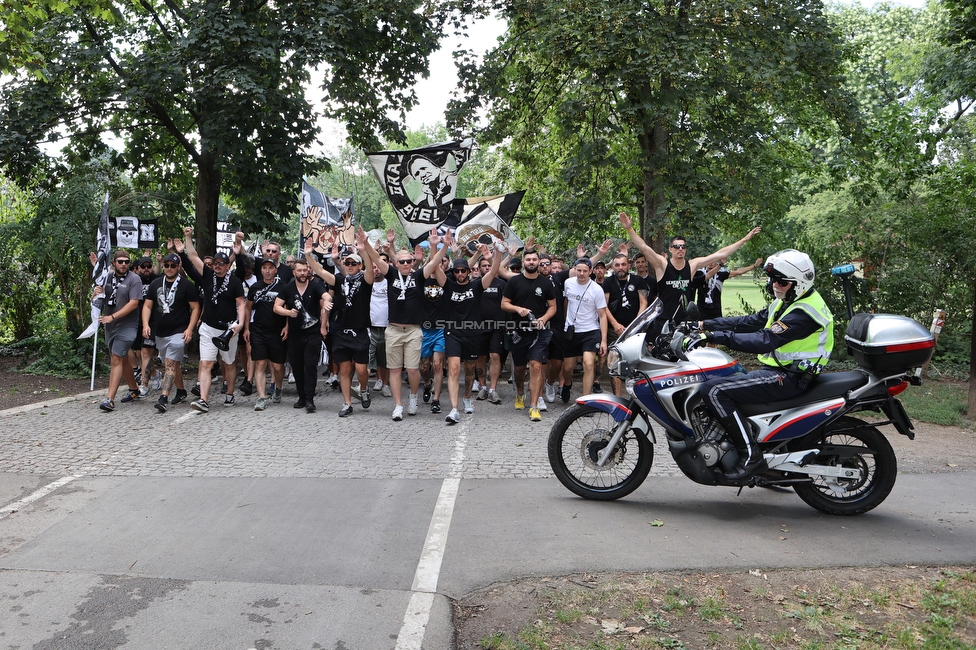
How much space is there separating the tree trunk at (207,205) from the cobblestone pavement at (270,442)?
4819mm

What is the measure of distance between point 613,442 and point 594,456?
0.67 feet

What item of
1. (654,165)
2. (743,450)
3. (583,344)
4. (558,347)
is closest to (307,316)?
(558,347)

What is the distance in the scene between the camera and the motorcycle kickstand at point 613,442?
6156mm

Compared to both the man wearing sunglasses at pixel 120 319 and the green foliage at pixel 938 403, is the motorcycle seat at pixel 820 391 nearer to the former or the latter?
the green foliage at pixel 938 403

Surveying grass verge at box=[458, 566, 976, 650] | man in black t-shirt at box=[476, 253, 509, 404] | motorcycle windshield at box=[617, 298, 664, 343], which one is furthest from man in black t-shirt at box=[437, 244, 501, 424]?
grass verge at box=[458, 566, 976, 650]

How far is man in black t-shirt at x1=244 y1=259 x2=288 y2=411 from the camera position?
34.0 feet

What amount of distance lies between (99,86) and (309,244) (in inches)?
262

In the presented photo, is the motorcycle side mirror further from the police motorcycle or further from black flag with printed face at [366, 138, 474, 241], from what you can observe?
black flag with printed face at [366, 138, 474, 241]

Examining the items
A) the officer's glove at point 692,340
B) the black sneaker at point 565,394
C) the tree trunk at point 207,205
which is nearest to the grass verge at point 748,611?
the officer's glove at point 692,340

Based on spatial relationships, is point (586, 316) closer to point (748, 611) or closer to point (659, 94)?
point (659, 94)

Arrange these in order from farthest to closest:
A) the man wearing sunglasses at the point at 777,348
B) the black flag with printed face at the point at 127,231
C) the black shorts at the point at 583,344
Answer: the black flag with printed face at the point at 127,231
the black shorts at the point at 583,344
the man wearing sunglasses at the point at 777,348

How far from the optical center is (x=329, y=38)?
1314 centimetres

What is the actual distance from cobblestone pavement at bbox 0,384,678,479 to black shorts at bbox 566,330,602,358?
82cm

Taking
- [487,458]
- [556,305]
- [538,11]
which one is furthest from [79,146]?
[487,458]
